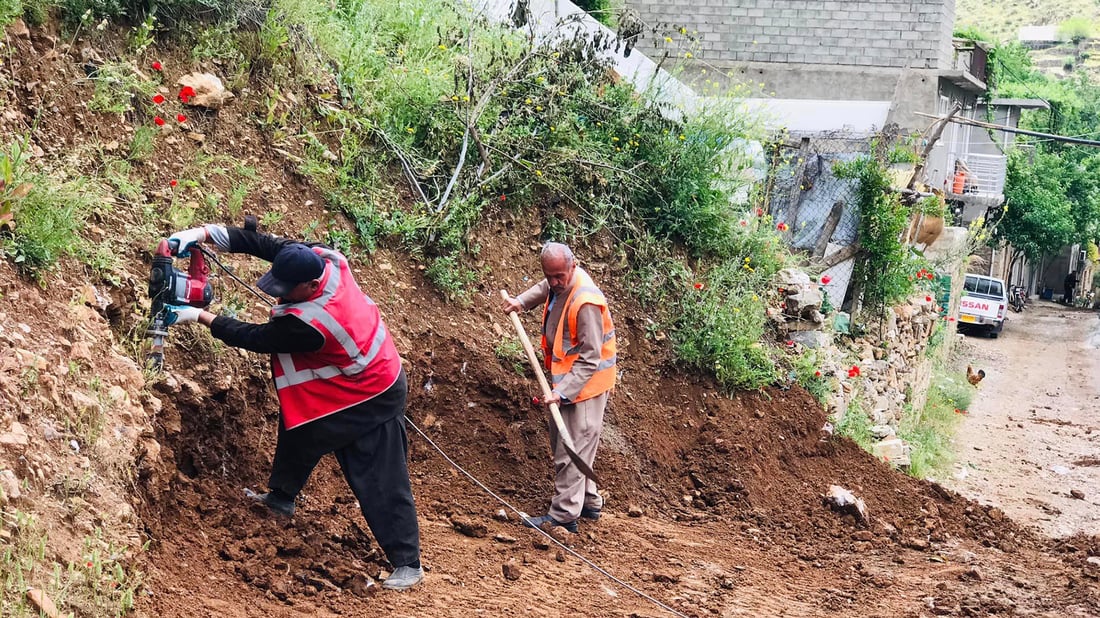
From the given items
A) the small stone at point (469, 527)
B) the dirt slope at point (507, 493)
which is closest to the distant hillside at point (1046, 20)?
the dirt slope at point (507, 493)

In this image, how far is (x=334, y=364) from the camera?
457 cm

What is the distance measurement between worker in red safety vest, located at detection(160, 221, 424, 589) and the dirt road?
686 centimetres

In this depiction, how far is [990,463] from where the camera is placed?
1278 centimetres

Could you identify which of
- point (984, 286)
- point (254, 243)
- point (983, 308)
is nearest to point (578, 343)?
point (254, 243)

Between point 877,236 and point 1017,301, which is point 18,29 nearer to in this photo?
point 877,236

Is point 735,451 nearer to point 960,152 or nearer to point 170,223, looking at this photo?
point 170,223

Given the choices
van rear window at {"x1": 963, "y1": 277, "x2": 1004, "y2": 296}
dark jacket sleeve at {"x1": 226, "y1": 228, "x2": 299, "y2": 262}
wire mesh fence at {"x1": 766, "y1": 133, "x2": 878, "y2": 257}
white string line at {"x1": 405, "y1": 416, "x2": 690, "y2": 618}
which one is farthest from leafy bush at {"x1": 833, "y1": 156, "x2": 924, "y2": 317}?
van rear window at {"x1": 963, "y1": 277, "x2": 1004, "y2": 296}

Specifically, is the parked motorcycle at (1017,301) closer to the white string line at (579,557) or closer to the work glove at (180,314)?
the white string line at (579,557)

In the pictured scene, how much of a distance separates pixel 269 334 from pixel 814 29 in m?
17.6

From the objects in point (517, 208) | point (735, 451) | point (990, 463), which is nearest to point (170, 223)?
point (517, 208)

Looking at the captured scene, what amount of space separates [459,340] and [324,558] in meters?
2.43

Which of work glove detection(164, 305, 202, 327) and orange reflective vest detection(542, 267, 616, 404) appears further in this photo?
orange reflective vest detection(542, 267, 616, 404)

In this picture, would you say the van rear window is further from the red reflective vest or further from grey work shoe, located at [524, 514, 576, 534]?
the red reflective vest

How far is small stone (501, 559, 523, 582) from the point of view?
530 centimetres
